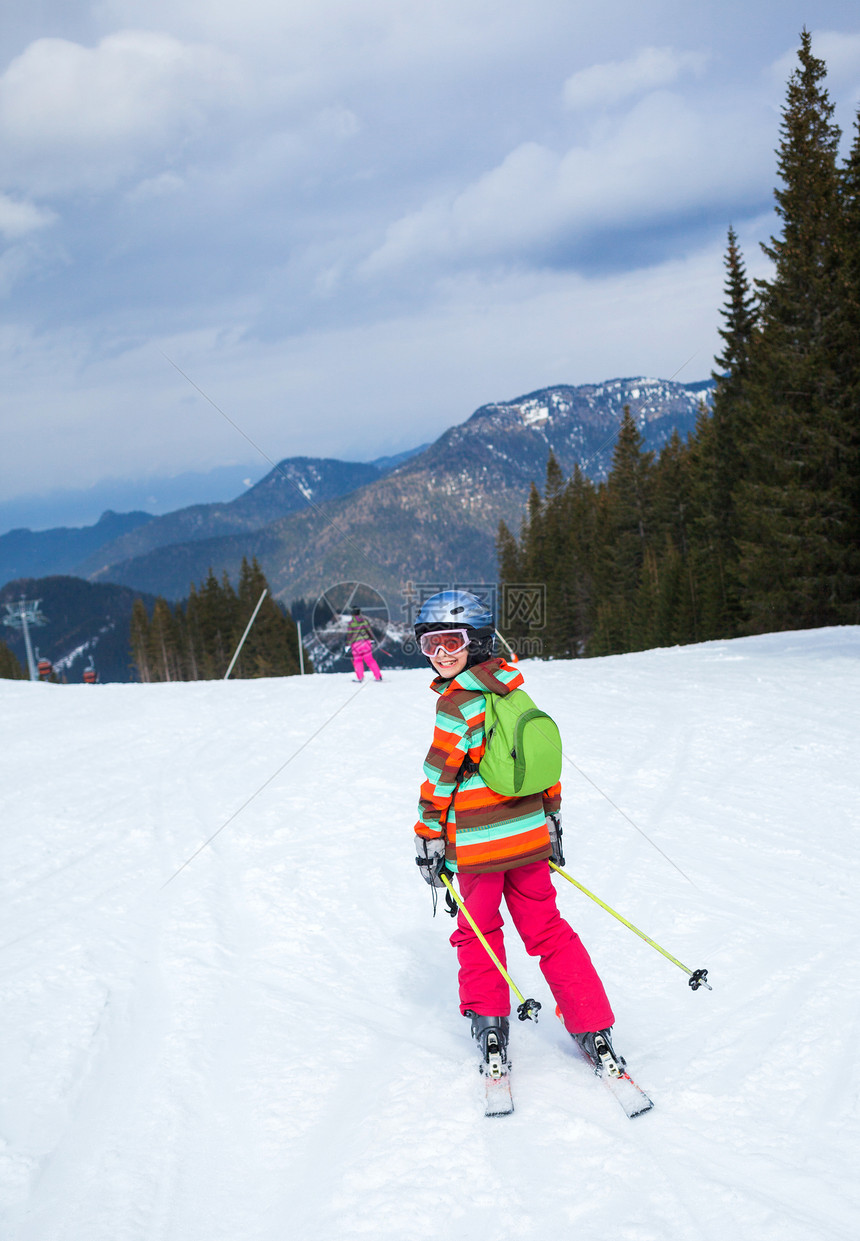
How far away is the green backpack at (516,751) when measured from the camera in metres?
2.88

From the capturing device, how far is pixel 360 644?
42.5 ft

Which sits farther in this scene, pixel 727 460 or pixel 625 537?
pixel 625 537

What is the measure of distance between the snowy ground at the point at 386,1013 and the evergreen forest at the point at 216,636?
54387 mm

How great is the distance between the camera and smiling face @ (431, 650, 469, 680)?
10.2 ft

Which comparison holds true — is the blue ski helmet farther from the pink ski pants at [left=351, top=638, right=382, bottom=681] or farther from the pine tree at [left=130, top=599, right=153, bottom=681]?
the pine tree at [left=130, top=599, right=153, bottom=681]

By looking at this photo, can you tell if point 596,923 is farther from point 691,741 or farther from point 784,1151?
point 691,741

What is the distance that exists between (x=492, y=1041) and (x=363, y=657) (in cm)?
1031

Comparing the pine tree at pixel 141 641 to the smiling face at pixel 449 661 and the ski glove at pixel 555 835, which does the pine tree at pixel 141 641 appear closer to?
the smiling face at pixel 449 661


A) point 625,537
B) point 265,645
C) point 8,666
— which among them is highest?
point 625,537

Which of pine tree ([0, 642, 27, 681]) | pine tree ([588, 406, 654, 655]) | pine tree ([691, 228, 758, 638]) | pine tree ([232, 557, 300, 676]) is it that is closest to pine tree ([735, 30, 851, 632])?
pine tree ([691, 228, 758, 638])

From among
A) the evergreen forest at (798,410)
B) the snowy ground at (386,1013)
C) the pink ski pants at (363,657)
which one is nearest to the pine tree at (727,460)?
the evergreen forest at (798,410)

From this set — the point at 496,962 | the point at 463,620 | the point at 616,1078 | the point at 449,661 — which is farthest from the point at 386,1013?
the point at 463,620

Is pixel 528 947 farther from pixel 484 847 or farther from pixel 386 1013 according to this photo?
pixel 386 1013

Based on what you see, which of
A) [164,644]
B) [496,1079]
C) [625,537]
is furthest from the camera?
[164,644]
